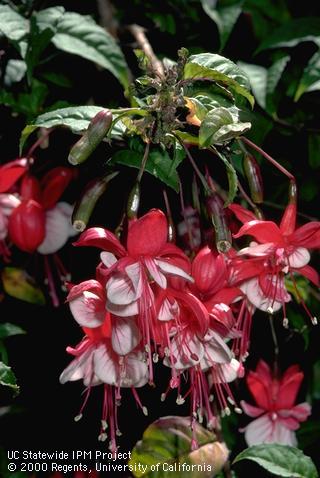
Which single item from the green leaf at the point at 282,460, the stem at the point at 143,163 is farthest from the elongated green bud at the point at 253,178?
the green leaf at the point at 282,460

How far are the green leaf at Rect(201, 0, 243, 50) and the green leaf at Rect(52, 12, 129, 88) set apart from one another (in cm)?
22

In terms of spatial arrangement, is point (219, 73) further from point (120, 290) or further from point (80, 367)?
point (80, 367)

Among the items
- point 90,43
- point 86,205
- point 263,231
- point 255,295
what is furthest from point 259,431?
point 90,43

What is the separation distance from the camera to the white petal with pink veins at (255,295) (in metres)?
0.97

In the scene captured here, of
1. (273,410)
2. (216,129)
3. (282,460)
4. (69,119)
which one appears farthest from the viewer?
(273,410)

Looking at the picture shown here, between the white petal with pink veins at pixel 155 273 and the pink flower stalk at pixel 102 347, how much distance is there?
0.07 metres

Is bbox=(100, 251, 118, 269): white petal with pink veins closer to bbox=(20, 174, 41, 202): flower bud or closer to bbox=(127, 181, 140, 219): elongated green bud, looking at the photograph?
bbox=(127, 181, 140, 219): elongated green bud

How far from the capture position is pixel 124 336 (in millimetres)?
869

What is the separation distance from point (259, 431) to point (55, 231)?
49 centimetres

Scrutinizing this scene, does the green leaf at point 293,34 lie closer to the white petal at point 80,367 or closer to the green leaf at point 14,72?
the green leaf at point 14,72

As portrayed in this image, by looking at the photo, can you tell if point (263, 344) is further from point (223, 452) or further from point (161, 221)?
point (161, 221)

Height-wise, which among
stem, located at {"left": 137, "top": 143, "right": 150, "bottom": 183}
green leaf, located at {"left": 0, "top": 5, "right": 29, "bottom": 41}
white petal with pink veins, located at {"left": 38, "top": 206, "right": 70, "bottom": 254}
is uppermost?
green leaf, located at {"left": 0, "top": 5, "right": 29, "bottom": 41}

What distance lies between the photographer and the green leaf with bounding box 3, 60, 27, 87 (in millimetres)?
1245

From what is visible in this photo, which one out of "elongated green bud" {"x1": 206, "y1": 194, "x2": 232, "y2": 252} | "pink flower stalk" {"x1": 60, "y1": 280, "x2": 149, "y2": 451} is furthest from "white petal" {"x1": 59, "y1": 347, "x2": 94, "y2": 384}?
"elongated green bud" {"x1": 206, "y1": 194, "x2": 232, "y2": 252}
